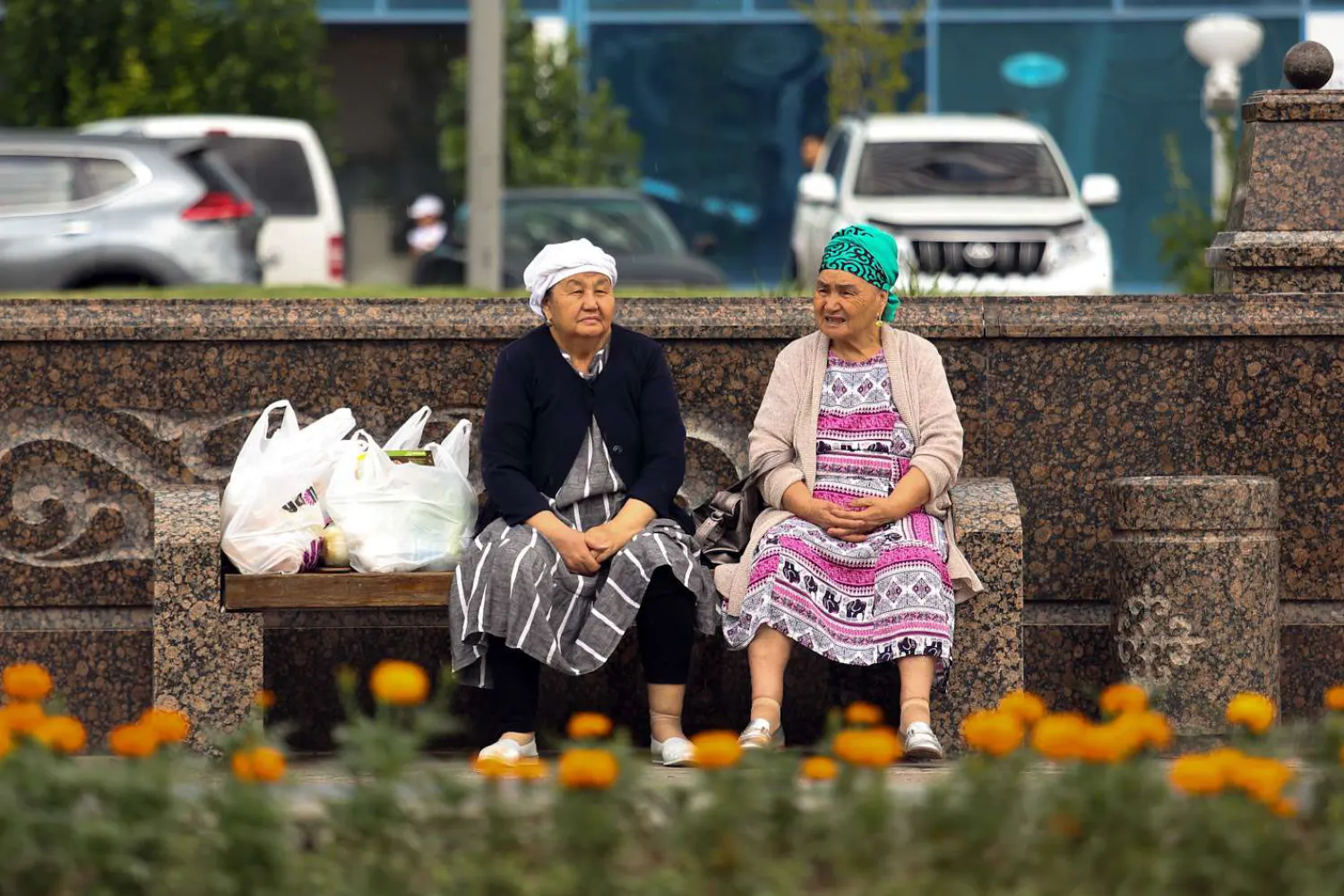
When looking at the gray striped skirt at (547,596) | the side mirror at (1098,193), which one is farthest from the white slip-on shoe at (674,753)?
the side mirror at (1098,193)

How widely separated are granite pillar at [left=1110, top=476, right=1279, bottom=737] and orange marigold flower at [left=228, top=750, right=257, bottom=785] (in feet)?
10.9

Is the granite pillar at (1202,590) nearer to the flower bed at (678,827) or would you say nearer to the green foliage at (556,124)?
the flower bed at (678,827)

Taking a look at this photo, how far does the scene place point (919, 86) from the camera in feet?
90.3

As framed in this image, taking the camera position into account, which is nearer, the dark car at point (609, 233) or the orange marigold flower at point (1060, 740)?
the orange marigold flower at point (1060, 740)

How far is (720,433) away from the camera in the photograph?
645 centimetres

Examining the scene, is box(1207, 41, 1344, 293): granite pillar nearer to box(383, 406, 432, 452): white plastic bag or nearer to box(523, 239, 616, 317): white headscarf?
box(523, 239, 616, 317): white headscarf

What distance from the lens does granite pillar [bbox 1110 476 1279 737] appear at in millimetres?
5914

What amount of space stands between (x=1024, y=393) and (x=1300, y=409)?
0.75 meters

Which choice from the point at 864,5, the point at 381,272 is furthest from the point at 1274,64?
the point at 381,272

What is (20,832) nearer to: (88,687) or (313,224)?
(88,687)

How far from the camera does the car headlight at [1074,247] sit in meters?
15.1

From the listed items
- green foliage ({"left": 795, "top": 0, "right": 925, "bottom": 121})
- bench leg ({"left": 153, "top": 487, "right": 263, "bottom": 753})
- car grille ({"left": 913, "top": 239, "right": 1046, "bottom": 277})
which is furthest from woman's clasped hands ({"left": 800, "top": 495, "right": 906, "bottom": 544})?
green foliage ({"left": 795, "top": 0, "right": 925, "bottom": 121})

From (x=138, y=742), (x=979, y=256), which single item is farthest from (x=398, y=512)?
(x=979, y=256)

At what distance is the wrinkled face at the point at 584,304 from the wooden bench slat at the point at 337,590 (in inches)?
27.1
